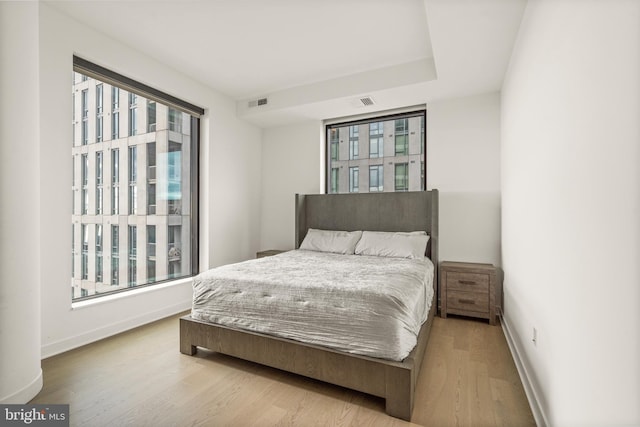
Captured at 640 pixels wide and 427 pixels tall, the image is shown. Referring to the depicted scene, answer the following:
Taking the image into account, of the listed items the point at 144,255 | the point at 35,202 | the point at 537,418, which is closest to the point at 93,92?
the point at 35,202

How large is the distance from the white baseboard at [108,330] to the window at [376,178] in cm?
276

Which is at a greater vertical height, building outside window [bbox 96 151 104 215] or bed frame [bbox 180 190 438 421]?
building outside window [bbox 96 151 104 215]

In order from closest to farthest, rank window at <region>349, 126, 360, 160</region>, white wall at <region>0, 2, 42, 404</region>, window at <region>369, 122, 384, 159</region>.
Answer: white wall at <region>0, 2, 42, 404</region> → window at <region>369, 122, 384, 159</region> → window at <region>349, 126, 360, 160</region>

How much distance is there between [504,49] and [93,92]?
11.8ft

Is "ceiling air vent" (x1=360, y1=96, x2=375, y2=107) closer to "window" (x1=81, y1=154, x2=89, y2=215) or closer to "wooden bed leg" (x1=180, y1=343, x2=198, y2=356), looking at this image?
"window" (x1=81, y1=154, x2=89, y2=215)

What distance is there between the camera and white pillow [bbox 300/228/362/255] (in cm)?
354

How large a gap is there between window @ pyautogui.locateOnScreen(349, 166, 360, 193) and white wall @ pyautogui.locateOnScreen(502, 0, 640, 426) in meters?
2.45

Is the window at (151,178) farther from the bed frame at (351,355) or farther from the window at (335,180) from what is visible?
the window at (335,180)

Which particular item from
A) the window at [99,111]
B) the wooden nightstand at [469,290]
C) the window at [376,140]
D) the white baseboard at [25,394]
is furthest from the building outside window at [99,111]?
the wooden nightstand at [469,290]

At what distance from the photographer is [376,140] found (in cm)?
416

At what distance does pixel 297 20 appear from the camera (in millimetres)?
2482

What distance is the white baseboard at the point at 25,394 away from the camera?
1.63 m

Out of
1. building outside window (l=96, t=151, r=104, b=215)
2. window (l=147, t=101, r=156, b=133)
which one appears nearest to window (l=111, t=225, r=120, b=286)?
building outside window (l=96, t=151, r=104, b=215)

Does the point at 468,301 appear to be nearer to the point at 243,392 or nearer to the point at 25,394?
the point at 243,392
